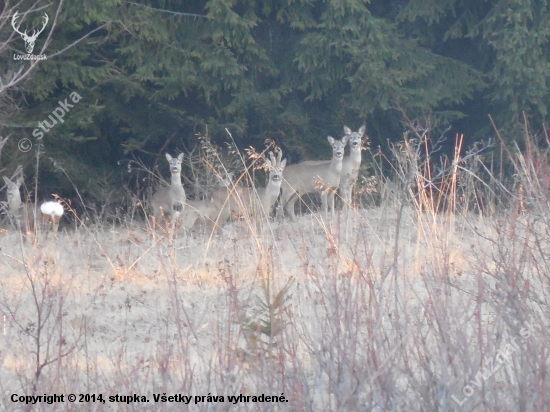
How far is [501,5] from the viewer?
13.1 metres

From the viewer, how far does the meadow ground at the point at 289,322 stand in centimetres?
369

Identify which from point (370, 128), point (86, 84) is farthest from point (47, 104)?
point (370, 128)

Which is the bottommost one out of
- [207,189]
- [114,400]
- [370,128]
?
[114,400]

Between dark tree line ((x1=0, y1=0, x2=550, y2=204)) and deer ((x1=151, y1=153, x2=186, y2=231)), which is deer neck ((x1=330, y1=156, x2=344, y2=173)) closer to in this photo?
dark tree line ((x1=0, y1=0, x2=550, y2=204))

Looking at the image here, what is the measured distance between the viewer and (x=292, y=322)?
14.4ft

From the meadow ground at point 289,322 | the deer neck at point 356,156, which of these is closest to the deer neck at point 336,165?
the deer neck at point 356,156

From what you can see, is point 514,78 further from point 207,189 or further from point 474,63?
point 207,189

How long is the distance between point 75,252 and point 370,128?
7.60 metres

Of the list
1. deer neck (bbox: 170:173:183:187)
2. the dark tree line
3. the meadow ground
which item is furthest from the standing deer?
deer neck (bbox: 170:173:183:187)

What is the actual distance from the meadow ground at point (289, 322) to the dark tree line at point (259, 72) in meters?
3.15

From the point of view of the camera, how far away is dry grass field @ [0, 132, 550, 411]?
369 centimetres

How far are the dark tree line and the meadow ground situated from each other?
124 inches

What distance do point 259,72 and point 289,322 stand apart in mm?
10199

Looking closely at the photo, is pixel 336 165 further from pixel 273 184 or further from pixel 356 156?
pixel 273 184
